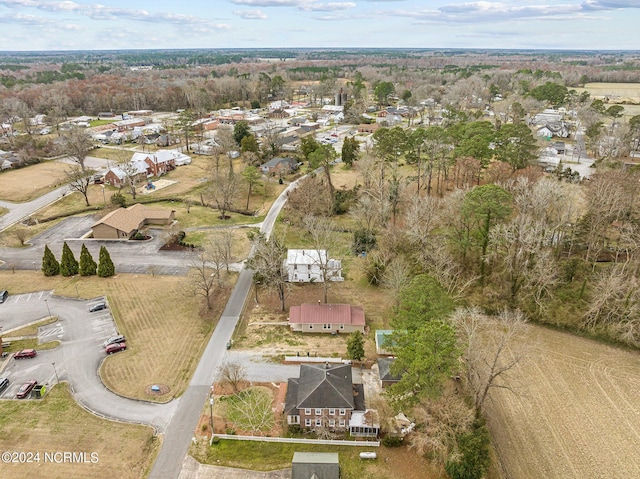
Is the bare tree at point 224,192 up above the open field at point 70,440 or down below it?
above

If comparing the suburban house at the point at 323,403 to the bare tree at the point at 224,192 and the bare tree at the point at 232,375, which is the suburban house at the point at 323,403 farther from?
the bare tree at the point at 224,192

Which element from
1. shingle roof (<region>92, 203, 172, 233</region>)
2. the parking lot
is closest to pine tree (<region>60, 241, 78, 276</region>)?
the parking lot

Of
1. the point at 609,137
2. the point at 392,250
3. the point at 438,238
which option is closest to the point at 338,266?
the point at 392,250

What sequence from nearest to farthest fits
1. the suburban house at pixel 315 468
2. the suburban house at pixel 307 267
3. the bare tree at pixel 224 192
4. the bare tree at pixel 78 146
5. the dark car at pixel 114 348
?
1. the suburban house at pixel 315 468
2. the dark car at pixel 114 348
3. the suburban house at pixel 307 267
4. the bare tree at pixel 224 192
5. the bare tree at pixel 78 146

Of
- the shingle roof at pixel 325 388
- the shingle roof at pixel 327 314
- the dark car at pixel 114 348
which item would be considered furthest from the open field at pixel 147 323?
the shingle roof at pixel 325 388

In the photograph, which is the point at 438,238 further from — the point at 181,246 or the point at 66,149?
the point at 66,149

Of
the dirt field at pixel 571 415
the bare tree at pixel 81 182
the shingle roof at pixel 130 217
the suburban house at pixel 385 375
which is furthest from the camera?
the bare tree at pixel 81 182
